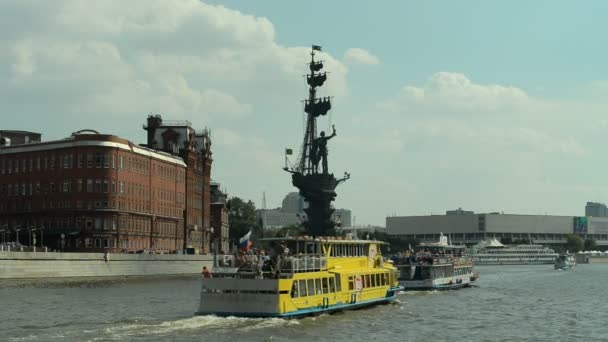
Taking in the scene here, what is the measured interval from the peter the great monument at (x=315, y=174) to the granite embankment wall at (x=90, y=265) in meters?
23.1

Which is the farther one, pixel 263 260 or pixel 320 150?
pixel 320 150

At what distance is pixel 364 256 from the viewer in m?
67.8

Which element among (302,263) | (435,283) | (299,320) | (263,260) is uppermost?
(263,260)

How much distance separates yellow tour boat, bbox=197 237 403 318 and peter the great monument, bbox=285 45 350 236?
290 feet

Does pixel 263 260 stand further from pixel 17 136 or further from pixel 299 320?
pixel 17 136

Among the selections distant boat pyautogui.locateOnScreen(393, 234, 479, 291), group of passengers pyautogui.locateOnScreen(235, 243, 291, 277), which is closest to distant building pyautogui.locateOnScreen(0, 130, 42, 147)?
distant boat pyautogui.locateOnScreen(393, 234, 479, 291)

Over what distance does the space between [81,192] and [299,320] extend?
80609mm

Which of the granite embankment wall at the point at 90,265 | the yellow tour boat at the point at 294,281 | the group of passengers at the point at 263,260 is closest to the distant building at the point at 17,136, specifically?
the granite embankment wall at the point at 90,265

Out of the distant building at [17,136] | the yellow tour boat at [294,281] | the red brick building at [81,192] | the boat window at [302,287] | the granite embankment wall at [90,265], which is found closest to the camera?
the yellow tour boat at [294,281]

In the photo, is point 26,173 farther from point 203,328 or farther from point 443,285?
Result: point 203,328

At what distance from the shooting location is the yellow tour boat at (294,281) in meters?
51.6

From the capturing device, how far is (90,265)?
360ft

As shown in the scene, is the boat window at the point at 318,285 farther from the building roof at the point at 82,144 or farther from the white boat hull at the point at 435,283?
the building roof at the point at 82,144

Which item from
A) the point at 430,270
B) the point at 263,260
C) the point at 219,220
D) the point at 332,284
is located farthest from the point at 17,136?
the point at 263,260
